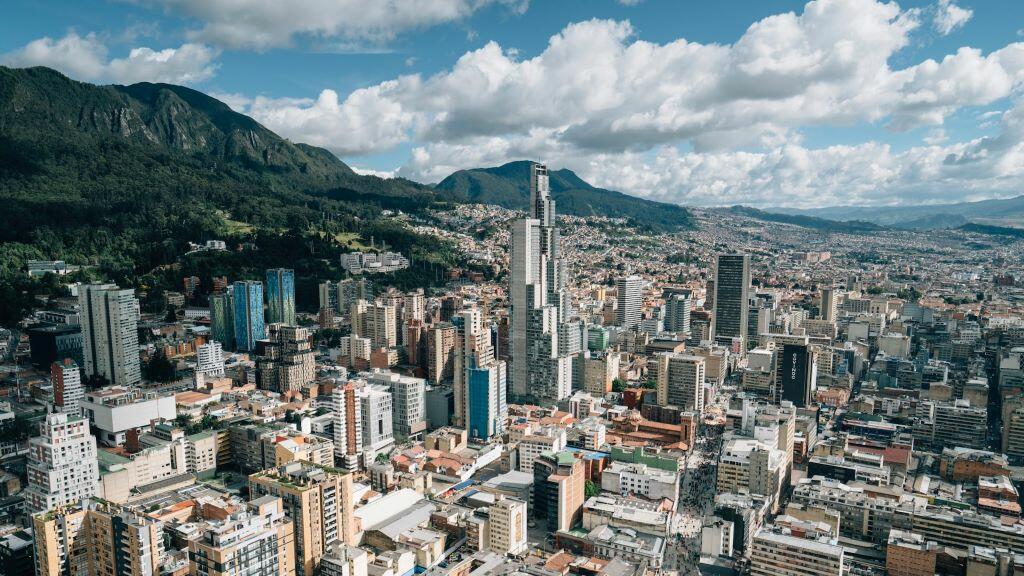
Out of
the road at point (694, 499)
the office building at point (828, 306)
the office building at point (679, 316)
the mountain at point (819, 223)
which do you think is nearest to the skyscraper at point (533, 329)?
the road at point (694, 499)

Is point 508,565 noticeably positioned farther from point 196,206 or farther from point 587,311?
point 196,206

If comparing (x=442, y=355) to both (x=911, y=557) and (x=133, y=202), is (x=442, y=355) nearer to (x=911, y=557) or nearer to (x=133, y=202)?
(x=911, y=557)

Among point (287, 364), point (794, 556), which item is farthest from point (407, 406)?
point (794, 556)

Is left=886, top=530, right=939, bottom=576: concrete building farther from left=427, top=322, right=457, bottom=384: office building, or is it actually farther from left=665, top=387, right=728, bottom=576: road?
left=427, top=322, right=457, bottom=384: office building

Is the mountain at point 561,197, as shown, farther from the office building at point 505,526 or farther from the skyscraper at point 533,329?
the office building at point 505,526

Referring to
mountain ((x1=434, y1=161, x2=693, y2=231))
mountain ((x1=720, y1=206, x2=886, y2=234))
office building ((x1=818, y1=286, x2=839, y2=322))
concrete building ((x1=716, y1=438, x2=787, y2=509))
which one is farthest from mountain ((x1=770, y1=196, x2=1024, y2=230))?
concrete building ((x1=716, y1=438, x2=787, y2=509))
